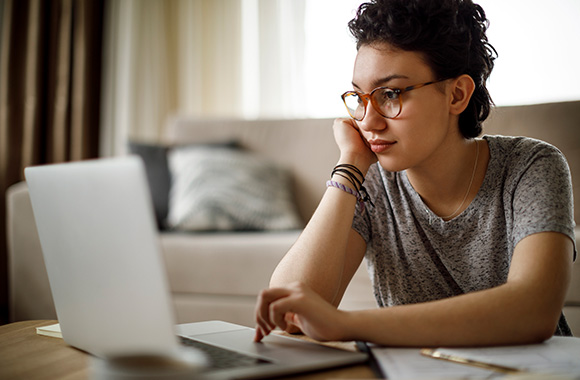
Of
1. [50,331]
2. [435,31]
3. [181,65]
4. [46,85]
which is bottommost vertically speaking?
[50,331]

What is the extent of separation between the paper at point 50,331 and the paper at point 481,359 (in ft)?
1.68

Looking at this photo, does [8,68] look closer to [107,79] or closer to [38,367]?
[107,79]

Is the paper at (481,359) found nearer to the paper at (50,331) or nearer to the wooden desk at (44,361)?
the wooden desk at (44,361)

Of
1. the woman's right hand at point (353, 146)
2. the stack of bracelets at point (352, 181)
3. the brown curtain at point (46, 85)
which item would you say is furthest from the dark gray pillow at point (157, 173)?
the stack of bracelets at point (352, 181)

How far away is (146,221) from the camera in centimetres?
52

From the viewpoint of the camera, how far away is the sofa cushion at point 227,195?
2373 millimetres

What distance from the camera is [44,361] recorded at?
72 cm

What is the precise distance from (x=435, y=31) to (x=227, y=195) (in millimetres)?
1489

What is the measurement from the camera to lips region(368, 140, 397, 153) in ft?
3.66

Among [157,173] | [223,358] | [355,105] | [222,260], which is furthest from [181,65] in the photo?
[223,358]

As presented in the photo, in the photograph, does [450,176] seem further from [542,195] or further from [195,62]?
[195,62]

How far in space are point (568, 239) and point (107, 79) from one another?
10.6 ft

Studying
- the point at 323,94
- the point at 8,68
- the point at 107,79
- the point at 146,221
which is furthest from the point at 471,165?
the point at 107,79

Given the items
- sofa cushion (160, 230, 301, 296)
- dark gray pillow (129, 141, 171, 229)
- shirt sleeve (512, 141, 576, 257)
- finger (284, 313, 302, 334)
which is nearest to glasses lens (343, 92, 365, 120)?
shirt sleeve (512, 141, 576, 257)
